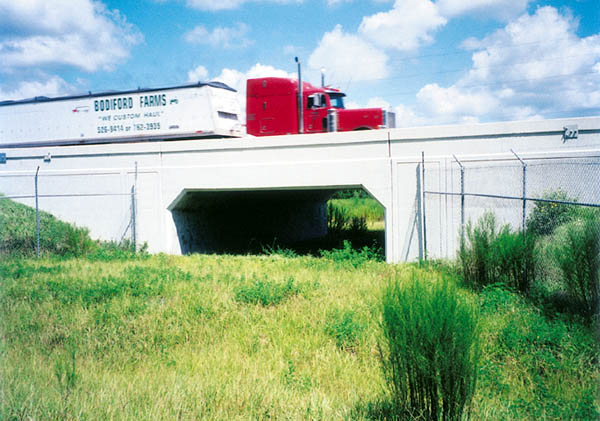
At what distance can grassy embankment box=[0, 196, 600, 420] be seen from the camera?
5.24m

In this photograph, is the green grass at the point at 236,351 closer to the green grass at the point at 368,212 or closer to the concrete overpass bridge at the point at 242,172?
the concrete overpass bridge at the point at 242,172


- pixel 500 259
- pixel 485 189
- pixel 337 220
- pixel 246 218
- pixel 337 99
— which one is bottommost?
pixel 500 259

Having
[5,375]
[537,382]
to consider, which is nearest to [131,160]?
[5,375]

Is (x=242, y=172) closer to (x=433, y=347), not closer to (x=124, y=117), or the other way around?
(x=124, y=117)

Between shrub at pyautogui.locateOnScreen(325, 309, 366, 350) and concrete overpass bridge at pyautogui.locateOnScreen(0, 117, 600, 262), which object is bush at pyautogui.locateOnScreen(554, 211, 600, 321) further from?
concrete overpass bridge at pyautogui.locateOnScreen(0, 117, 600, 262)

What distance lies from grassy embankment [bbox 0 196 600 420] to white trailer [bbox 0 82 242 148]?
377 inches

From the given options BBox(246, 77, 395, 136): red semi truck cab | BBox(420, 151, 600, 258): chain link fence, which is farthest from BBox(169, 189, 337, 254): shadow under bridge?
BBox(420, 151, 600, 258): chain link fence

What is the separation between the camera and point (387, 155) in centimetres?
1414

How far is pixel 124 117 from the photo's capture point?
20.7 meters

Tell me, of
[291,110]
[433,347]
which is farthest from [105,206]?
[433,347]

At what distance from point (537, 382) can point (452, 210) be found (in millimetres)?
7801

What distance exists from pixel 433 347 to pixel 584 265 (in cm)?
406

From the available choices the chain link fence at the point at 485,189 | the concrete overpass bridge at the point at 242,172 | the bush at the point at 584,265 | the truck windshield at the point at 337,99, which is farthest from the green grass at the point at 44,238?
the bush at the point at 584,265

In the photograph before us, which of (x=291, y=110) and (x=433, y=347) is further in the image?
(x=291, y=110)
